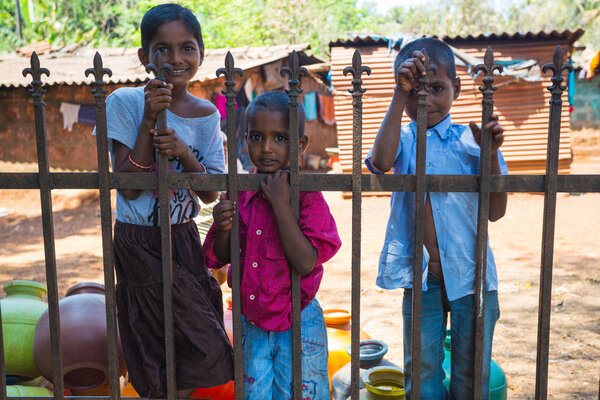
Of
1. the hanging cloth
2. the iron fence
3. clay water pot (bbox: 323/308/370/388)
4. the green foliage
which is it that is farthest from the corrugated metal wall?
the iron fence

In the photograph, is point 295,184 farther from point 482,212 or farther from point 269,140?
point 482,212

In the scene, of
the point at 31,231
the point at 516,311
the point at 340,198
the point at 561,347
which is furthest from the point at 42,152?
the point at 340,198

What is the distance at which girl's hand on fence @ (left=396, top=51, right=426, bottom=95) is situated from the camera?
1657 millimetres

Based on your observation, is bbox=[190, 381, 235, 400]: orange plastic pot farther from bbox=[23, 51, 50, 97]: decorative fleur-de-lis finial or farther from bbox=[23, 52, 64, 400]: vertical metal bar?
bbox=[23, 51, 50, 97]: decorative fleur-de-lis finial

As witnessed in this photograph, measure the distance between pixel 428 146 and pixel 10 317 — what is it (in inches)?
91.9

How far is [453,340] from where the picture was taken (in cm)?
204

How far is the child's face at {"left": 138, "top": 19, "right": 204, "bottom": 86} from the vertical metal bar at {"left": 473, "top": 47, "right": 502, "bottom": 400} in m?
1.09

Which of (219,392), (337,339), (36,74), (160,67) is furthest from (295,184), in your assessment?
(337,339)

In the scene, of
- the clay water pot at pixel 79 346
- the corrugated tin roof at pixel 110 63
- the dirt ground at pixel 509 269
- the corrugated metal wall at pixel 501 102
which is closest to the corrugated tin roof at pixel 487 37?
the corrugated metal wall at pixel 501 102

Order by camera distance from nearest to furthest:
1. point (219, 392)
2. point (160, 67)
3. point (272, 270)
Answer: point (160, 67), point (272, 270), point (219, 392)

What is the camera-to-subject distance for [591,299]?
4875 mm

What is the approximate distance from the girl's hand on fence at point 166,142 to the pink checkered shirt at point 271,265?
362mm

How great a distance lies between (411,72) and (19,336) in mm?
2392

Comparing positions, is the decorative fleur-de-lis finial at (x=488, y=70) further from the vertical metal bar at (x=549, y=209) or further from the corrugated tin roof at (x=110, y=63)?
the corrugated tin roof at (x=110, y=63)
